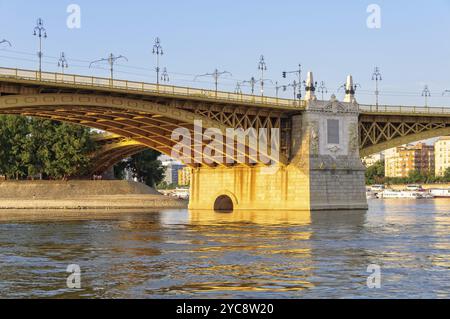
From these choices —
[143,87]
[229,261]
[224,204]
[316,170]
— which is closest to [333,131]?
[316,170]

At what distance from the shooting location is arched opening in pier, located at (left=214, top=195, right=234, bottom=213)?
4011 inches

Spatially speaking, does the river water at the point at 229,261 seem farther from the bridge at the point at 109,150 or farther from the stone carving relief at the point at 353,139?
the bridge at the point at 109,150

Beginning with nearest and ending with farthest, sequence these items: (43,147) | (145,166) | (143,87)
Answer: (143,87)
(43,147)
(145,166)

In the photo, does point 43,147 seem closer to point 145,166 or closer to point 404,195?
point 145,166

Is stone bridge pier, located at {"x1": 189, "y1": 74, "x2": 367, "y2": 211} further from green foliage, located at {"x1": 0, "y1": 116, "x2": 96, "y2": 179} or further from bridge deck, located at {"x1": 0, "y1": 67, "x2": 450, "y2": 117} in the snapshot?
green foliage, located at {"x1": 0, "y1": 116, "x2": 96, "y2": 179}

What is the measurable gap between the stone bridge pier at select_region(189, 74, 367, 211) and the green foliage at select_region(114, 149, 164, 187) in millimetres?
50237

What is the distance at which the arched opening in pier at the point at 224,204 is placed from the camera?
101875 mm

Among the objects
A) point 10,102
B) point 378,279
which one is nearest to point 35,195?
point 10,102

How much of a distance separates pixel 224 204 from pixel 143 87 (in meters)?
32.7

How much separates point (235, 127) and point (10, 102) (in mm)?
25913

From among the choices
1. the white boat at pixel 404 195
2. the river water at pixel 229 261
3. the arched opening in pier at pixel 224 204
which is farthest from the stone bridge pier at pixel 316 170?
the white boat at pixel 404 195

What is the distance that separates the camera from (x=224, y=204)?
103438 millimetres
